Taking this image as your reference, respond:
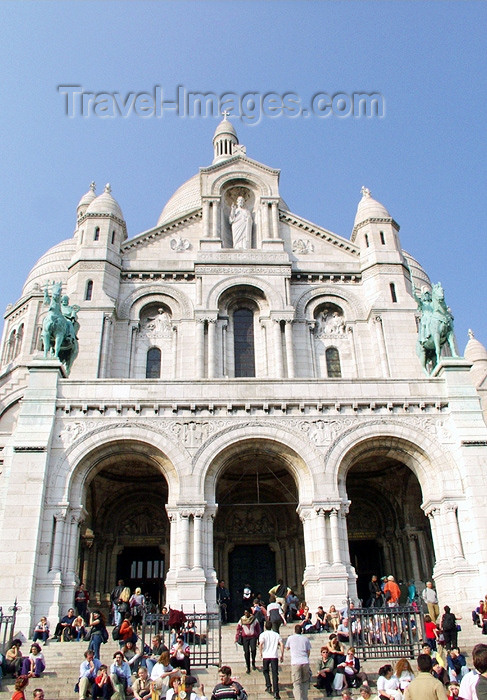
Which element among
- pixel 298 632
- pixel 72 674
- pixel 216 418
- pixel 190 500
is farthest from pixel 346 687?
pixel 216 418

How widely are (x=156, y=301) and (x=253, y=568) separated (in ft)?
41.8

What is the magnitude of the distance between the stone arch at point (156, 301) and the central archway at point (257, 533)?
8.64 m

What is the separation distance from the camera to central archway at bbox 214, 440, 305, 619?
80.1ft

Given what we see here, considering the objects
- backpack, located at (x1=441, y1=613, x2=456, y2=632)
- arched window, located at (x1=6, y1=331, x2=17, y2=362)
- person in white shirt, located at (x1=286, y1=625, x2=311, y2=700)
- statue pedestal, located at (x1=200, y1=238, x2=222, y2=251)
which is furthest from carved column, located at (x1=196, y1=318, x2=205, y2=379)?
person in white shirt, located at (x1=286, y1=625, x2=311, y2=700)

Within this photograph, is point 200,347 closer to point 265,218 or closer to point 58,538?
point 265,218

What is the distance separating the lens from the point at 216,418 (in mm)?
21547

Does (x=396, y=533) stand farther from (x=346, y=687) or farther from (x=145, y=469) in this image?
(x=346, y=687)

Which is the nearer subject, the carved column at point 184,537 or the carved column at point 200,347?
the carved column at point 184,537

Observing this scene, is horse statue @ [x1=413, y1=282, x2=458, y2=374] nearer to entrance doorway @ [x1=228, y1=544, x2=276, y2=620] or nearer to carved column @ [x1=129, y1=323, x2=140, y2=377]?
entrance doorway @ [x1=228, y1=544, x2=276, y2=620]

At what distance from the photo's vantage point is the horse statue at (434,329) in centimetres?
2411

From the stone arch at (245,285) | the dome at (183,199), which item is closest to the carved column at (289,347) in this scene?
the stone arch at (245,285)

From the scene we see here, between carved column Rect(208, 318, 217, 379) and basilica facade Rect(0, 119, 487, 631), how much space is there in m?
0.10

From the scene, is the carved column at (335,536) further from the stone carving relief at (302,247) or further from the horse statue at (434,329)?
the stone carving relief at (302,247)

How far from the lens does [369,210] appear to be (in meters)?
33.0
